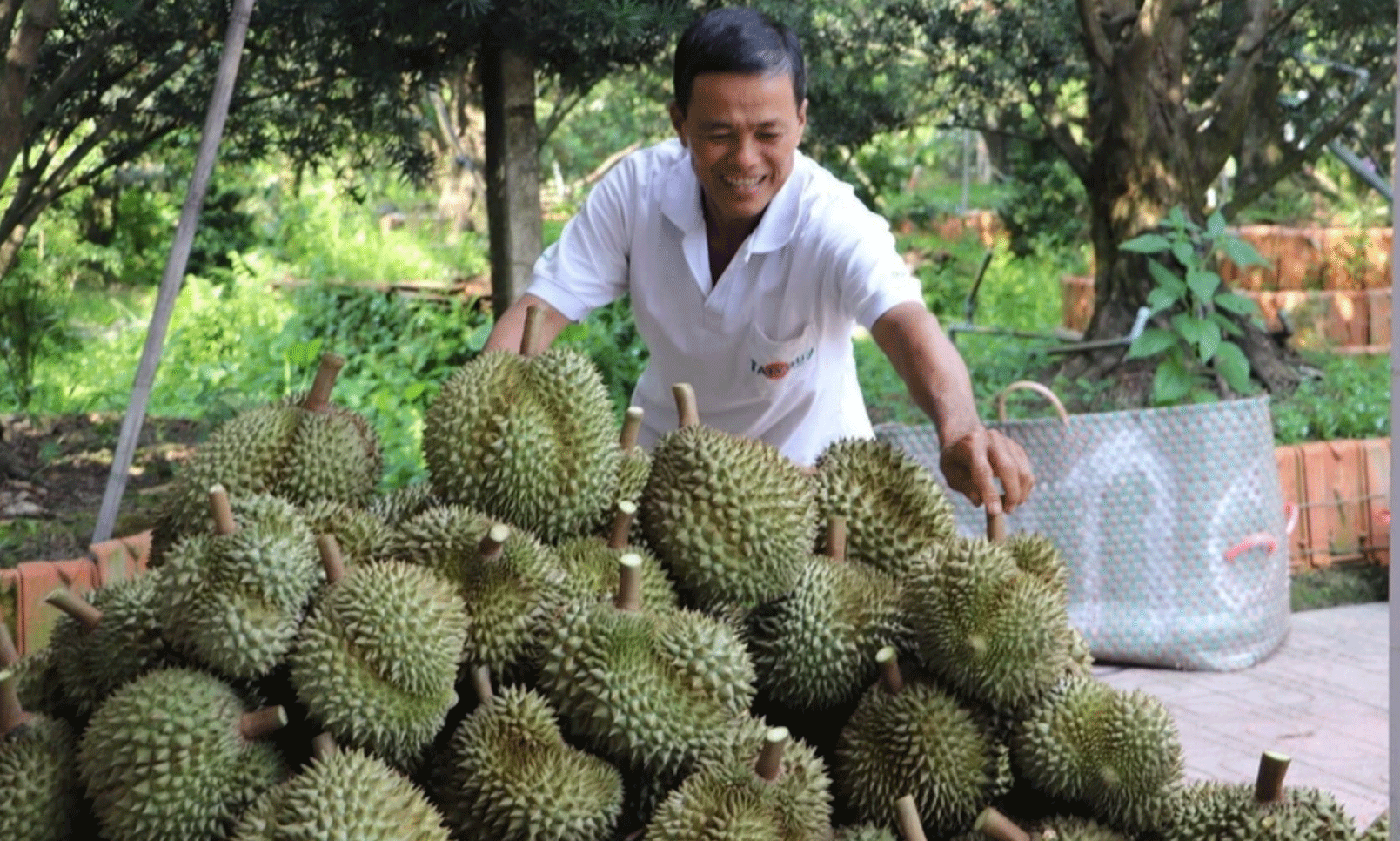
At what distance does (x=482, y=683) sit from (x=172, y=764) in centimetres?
33

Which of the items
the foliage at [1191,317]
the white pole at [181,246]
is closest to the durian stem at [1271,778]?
the white pole at [181,246]

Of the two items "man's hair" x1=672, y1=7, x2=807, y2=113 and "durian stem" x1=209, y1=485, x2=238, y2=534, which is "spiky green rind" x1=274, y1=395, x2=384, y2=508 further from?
"man's hair" x1=672, y1=7, x2=807, y2=113

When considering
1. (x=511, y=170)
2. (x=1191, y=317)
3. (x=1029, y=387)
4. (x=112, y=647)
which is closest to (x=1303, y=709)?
(x=1191, y=317)

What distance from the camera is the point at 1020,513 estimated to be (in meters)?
4.81

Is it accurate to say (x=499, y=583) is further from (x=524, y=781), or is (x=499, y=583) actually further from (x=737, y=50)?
(x=737, y=50)

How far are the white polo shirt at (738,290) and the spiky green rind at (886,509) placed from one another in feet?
1.71

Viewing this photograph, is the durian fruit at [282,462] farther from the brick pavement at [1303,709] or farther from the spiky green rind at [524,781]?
the brick pavement at [1303,709]

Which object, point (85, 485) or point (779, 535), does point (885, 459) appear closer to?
point (779, 535)

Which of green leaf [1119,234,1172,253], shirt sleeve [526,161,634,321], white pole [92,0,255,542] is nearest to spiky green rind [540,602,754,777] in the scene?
shirt sleeve [526,161,634,321]

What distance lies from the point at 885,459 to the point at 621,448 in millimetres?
360

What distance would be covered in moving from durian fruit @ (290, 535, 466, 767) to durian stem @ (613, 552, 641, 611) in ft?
0.59

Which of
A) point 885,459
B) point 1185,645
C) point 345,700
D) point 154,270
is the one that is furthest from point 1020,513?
point 154,270

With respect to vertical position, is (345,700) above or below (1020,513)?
above

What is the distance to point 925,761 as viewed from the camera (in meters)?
1.69
